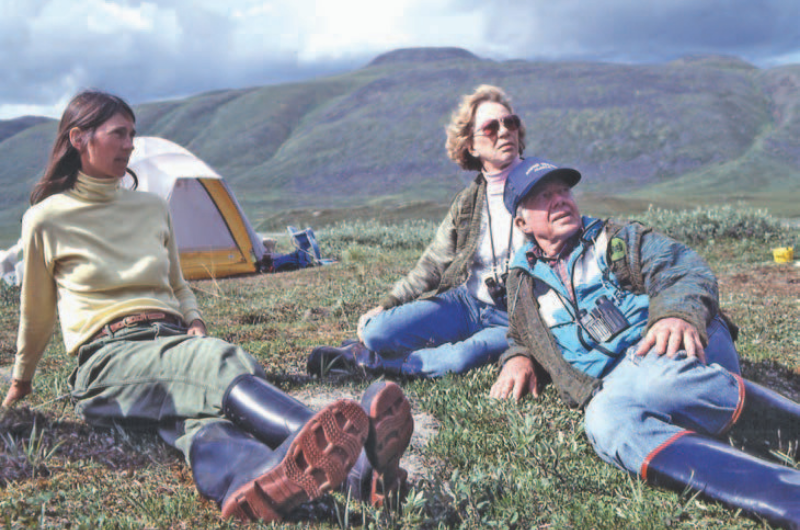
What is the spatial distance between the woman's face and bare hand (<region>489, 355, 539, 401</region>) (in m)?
2.54

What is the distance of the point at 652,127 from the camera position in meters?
64.4

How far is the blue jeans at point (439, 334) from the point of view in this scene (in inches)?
184

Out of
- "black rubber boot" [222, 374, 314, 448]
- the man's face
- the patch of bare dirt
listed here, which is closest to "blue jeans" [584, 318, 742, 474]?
the man's face

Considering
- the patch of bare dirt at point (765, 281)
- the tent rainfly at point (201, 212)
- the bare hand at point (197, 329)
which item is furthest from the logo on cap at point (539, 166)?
the tent rainfly at point (201, 212)

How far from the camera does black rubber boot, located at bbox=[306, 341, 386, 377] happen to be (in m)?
4.77

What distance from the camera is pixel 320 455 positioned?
2.38m

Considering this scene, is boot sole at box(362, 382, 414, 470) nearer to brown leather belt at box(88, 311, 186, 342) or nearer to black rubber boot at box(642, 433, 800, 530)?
black rubber boot at box(642, 433, 800, 530)

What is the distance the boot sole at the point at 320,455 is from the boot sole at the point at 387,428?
0.18ft

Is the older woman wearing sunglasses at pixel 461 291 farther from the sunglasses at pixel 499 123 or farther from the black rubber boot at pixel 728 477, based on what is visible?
the black rubber boot at pixel 728 477

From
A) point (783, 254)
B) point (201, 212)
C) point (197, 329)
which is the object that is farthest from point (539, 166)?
point (201, 212)

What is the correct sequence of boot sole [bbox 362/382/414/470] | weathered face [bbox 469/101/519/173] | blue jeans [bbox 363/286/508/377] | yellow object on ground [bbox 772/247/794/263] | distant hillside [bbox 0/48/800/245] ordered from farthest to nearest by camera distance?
1. distant hillside [bbox 0/48/800/245]
2. yellow object on ground [bbox 772/247/794/263]
3. weathered face [bbox 469/101/519/173]
4. blue jeans [bbox 363/286/508/377]
5. boot sole [bbox 362/382/414/470]

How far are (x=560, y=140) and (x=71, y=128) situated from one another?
63694mm

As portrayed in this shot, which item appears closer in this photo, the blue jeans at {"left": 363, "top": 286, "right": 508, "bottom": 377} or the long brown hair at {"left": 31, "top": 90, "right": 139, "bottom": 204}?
the long brown hair at {"left": 31, "top": 90, "right": 139, "bottom": 204}

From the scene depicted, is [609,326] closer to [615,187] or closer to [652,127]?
[615,187]
